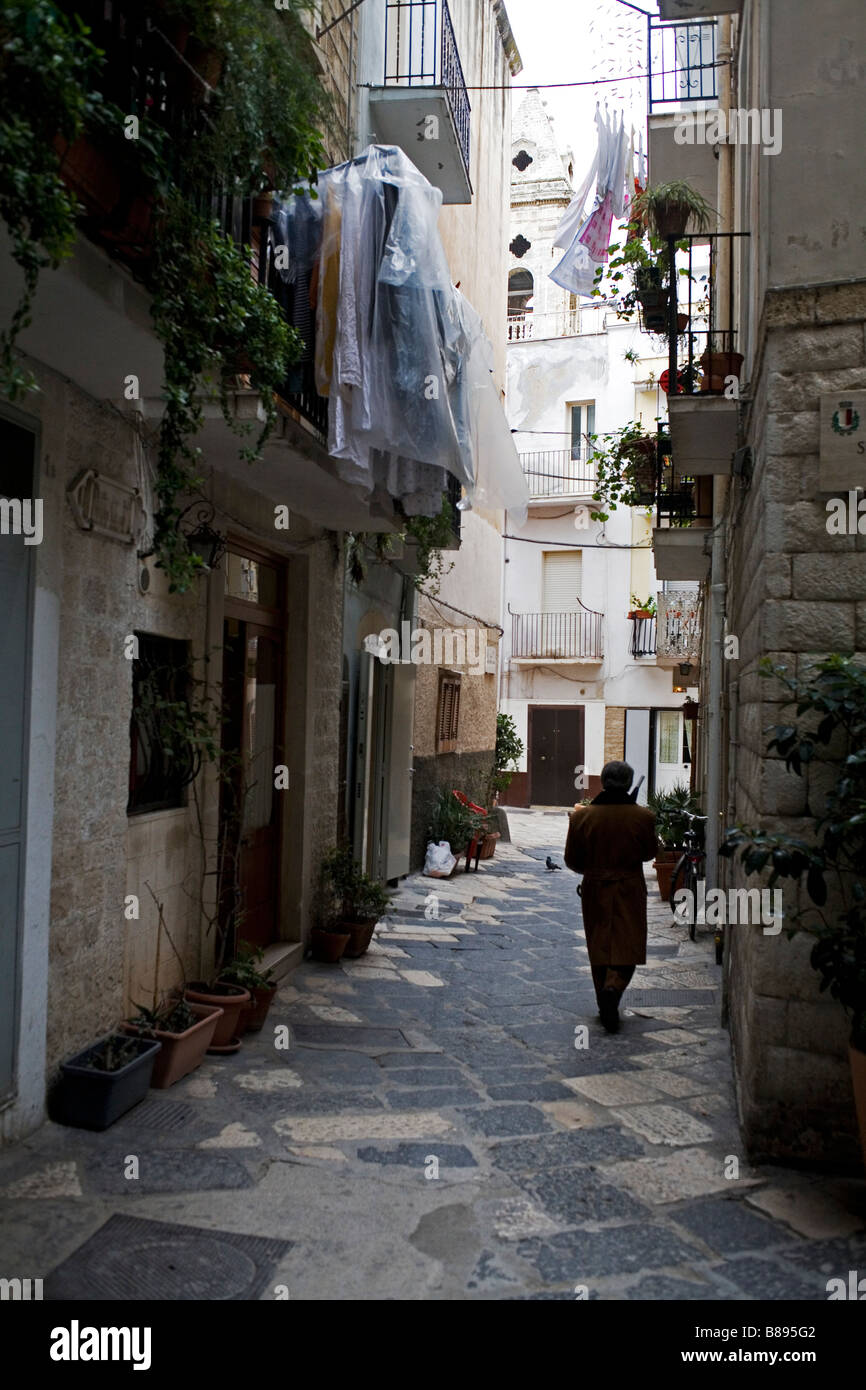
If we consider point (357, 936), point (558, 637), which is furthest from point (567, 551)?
point (357, 936)

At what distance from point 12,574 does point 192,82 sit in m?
1.88

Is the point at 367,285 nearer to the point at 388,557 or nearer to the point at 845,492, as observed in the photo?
the point at 845,492

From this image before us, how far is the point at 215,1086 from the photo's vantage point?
4.91 m

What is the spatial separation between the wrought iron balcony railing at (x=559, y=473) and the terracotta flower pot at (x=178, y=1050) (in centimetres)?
2039

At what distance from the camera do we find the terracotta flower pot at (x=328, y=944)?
7637 mm

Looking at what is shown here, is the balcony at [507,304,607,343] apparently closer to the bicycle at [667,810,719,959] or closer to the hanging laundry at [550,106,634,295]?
the hanging laundry at [550,106,634,295]

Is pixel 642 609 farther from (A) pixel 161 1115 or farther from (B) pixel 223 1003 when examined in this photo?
(A) pixel 161 1115

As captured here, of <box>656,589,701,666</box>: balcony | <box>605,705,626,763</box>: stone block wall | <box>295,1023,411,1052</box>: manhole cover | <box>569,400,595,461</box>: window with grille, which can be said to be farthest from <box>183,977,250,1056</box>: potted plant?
<box>569,400,595,461</box>: window with grille

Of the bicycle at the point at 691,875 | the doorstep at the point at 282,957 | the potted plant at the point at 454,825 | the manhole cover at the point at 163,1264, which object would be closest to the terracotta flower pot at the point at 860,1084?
the manhole cover at the point at 163,1264

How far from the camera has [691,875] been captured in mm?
9859

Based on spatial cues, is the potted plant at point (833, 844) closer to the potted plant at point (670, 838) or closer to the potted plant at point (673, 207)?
the potted plant at point (673, 207)

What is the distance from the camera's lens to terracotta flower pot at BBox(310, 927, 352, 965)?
301 inches

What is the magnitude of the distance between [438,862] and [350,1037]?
20.0 ft

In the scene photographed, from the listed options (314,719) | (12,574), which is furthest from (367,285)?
(314,719)
